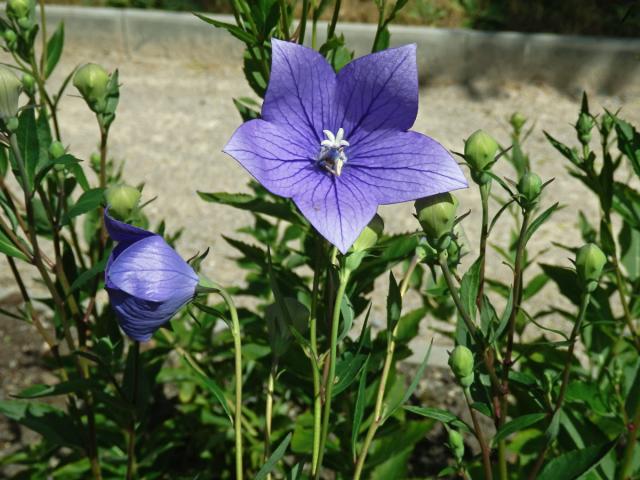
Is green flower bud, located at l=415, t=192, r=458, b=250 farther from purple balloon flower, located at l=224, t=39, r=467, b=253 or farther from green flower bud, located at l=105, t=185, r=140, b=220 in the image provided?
green flower bud, located at l=105, t=185, r=140, b=220

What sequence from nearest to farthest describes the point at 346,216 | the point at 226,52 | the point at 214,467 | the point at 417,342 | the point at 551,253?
the point at 346,216, the point at 214,467, the point at 417,342, the point at 551,253, the point at 226,52

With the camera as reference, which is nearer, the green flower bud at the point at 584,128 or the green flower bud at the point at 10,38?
the green flower bud at the point at 584,128

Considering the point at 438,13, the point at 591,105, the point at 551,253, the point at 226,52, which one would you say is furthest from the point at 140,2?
the point at 551,253

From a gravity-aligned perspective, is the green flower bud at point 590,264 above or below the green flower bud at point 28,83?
below

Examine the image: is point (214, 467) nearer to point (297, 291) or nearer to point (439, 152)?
point (297, 291)

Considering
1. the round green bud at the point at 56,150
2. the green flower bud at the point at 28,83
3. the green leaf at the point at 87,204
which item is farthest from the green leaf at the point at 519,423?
the green flower bud at the point at 28,83

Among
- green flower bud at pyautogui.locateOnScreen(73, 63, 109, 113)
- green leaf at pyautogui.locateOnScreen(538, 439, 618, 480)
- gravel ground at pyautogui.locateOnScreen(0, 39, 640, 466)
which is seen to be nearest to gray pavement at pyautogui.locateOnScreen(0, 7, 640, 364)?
gravel ground at pyautogui.locateOnScreen(0, 39, 640, 466)

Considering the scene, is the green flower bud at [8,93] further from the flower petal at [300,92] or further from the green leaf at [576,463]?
the green leaf at [576,463]
